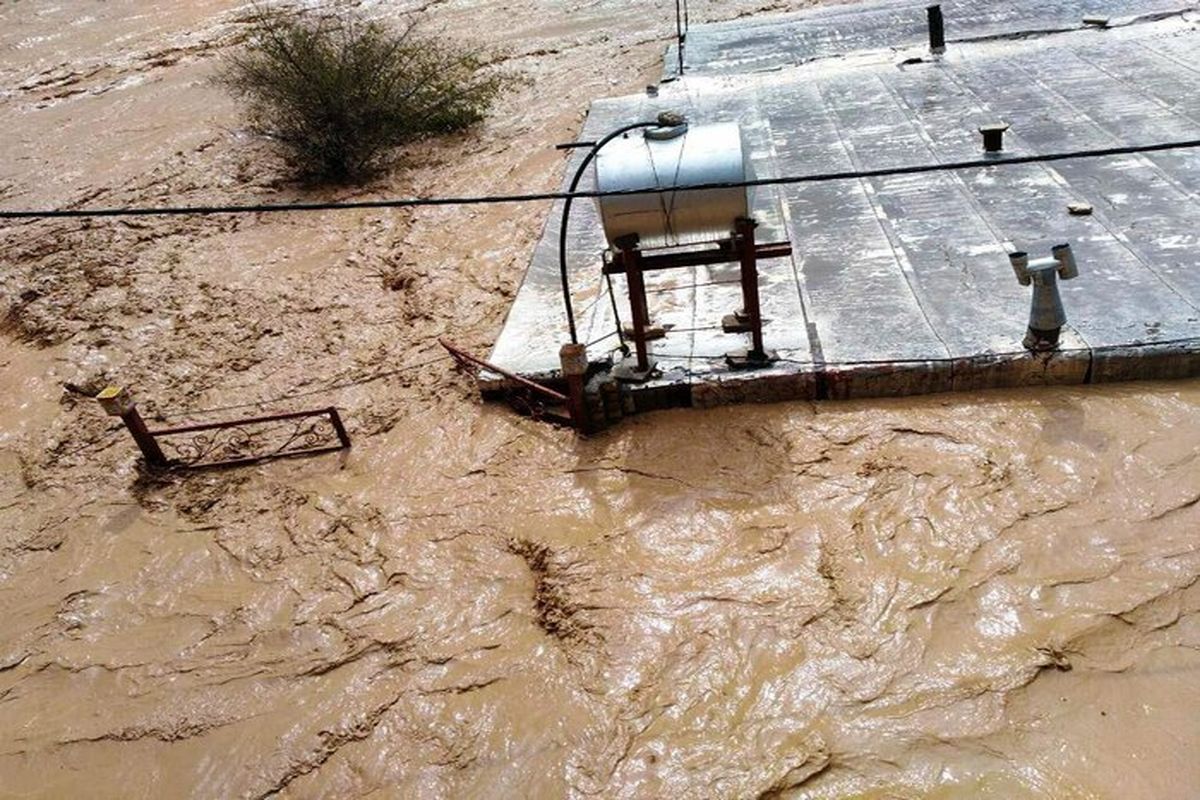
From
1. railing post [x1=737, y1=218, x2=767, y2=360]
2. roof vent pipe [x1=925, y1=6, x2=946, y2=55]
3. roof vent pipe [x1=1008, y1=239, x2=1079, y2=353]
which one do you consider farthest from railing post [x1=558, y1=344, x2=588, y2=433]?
roof vent pipe [x1=925, y1=6, x2=946, y2=55]

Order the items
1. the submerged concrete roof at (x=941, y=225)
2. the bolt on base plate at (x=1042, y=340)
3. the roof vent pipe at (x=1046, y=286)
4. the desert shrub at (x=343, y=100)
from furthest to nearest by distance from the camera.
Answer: the desert shrub at (x=343, y=100) → the submerged concrete roof at (x=941, y=225) → the bolt on base plate at (x=1042, y=340) → the roof vent pipe at (x=1046, y=286)

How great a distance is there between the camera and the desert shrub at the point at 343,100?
12109 mm

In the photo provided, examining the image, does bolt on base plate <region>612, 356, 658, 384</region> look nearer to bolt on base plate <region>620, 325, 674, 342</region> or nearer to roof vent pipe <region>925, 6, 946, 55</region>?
bolt on base plate <region>620, 325, 674, 342</region>

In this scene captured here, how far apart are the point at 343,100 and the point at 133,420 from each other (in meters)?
7.51

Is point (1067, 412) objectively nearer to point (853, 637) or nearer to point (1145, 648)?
point (1145, 648)

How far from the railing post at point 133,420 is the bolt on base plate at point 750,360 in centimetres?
484

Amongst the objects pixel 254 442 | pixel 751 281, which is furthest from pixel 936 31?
pixel 254 442

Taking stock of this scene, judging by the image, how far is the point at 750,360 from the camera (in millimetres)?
6102

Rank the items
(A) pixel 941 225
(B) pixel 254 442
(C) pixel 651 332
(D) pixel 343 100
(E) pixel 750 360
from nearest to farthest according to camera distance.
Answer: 1. (E) pixel 750 360
2. (C) pixel 651 332
3. (B) pixel 254 442
4. (A) pixel 941 225
5. (D) pixel 343 100

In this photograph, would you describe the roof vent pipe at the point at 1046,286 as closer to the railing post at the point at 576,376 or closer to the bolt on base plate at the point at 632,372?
the bolt on base plate at the point at 632,372

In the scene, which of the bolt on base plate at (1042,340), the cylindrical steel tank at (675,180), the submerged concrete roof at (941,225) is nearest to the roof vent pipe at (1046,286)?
the bolt on base plate at (1042,340)

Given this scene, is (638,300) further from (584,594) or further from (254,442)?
(254,442)

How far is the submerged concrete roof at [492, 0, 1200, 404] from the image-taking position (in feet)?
19.3

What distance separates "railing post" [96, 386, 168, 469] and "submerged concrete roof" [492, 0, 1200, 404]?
3037 mm
